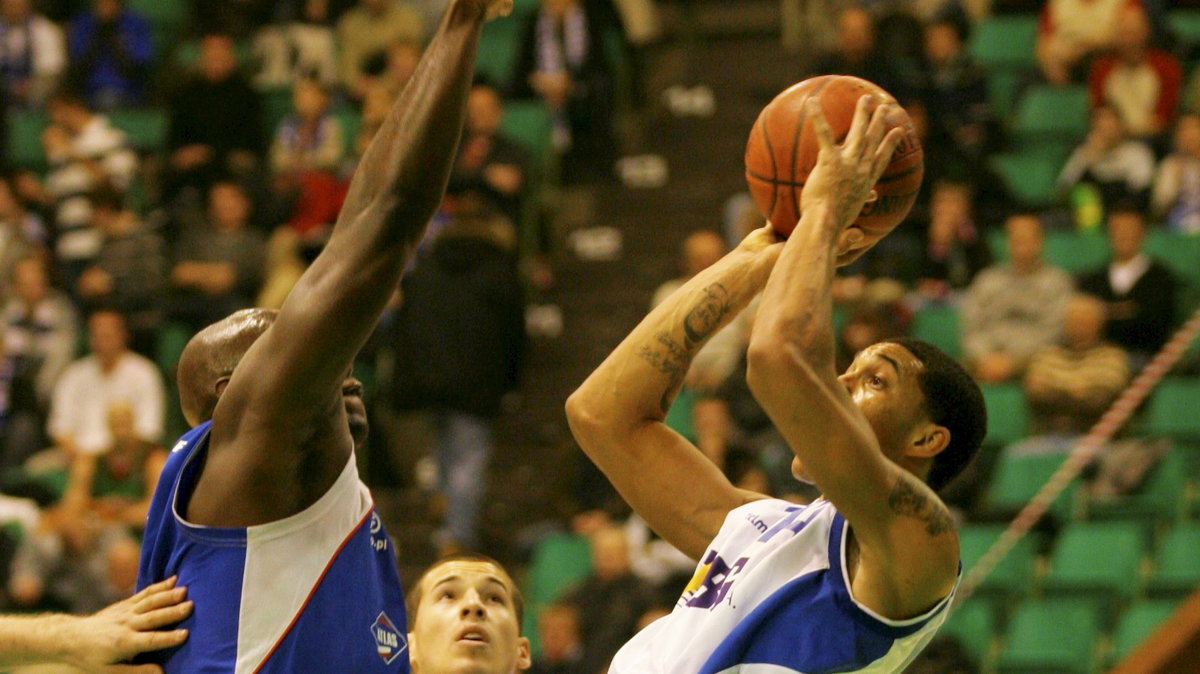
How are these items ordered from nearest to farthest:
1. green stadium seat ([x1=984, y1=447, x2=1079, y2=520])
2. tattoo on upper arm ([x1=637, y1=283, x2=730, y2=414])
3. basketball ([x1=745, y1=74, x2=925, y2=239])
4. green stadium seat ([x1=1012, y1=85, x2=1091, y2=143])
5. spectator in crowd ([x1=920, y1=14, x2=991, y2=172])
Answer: basketball ([x1=745, y1=74, x2=925, y2=239]), tattoo on upper arm ([x1=637, y1=283, x2=730, y2=414]), green stadium seat ([x1=984, y1=447, x2=1079, y2=520]), spectator in crowd ([x1=920, y1=14, x2=991, y2=172]), green stadium seat ([x1=1012, y1=85, x2=1091, y2=143])

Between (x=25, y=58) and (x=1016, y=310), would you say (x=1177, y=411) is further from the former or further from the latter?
(x=25, y=58)

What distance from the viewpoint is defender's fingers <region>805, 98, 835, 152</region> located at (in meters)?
3.39

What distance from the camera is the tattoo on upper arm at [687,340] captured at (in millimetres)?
3979

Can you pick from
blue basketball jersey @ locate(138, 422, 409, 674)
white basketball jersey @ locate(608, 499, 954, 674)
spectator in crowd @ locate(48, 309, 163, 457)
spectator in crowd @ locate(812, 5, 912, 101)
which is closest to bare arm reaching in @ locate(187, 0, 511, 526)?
blue basketball jersey @ locate(138, 422, 409, 674)

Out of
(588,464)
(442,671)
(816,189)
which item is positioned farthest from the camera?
(588,464)

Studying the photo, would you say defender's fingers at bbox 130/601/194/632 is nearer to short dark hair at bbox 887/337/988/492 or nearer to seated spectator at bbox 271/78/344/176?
short dark hair at bbox 887/337/988/492

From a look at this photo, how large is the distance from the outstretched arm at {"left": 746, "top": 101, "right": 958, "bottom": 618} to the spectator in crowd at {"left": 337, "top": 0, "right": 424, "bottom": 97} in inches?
381

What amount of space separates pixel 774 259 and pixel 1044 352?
5807 mm

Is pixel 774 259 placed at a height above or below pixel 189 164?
above

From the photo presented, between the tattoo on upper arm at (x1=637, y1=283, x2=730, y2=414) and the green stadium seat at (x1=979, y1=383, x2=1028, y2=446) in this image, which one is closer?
the tattoo on upper arm at (x1=637, y1=283, x2=730, y2=414)

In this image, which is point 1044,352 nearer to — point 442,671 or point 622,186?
point 622,186

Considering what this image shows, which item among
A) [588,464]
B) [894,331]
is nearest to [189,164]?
[588,464]

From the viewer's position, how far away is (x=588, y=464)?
9.83 metres

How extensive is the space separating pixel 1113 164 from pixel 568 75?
12.6ft
